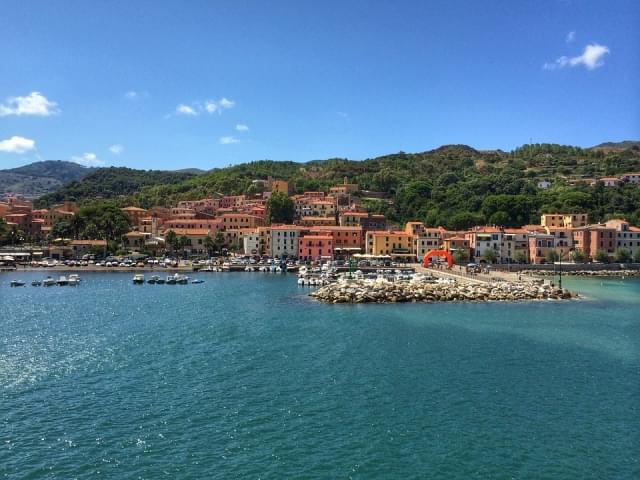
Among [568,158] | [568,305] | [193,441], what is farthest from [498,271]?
[568,158]

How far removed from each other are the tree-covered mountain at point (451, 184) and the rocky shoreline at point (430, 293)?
28742mm

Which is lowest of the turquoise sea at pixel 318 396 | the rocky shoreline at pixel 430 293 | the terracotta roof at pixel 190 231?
the turquoise sea at pixel 318 396

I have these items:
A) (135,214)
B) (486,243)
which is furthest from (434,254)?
(135,214)

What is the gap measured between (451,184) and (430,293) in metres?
53.0

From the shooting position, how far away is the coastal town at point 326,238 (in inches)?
2071

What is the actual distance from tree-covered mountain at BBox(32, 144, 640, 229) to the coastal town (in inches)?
151

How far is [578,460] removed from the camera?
1078 centimetres

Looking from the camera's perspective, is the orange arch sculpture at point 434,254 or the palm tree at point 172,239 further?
the palm tree at point 172,239

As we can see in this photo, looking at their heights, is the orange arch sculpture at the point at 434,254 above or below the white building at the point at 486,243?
below

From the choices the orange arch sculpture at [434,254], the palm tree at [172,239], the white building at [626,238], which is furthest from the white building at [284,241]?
the white building at [626,238]

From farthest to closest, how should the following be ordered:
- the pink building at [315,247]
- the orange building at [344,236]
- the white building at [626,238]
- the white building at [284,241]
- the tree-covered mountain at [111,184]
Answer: the tree-covered mountain at [111,184] < the orange building at [344,236] < the white building at [284,241] < the pink building at [315,247] < the white building at [626,238]

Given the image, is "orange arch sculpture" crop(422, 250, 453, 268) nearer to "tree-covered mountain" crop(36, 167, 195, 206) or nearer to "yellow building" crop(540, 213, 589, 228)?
"yellow building" crop(540, 213, 589, 228)

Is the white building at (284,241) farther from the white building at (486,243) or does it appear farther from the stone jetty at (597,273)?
the stone jetty at (597,273)

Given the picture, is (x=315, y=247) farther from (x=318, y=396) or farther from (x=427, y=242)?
(x=318, y=396)
